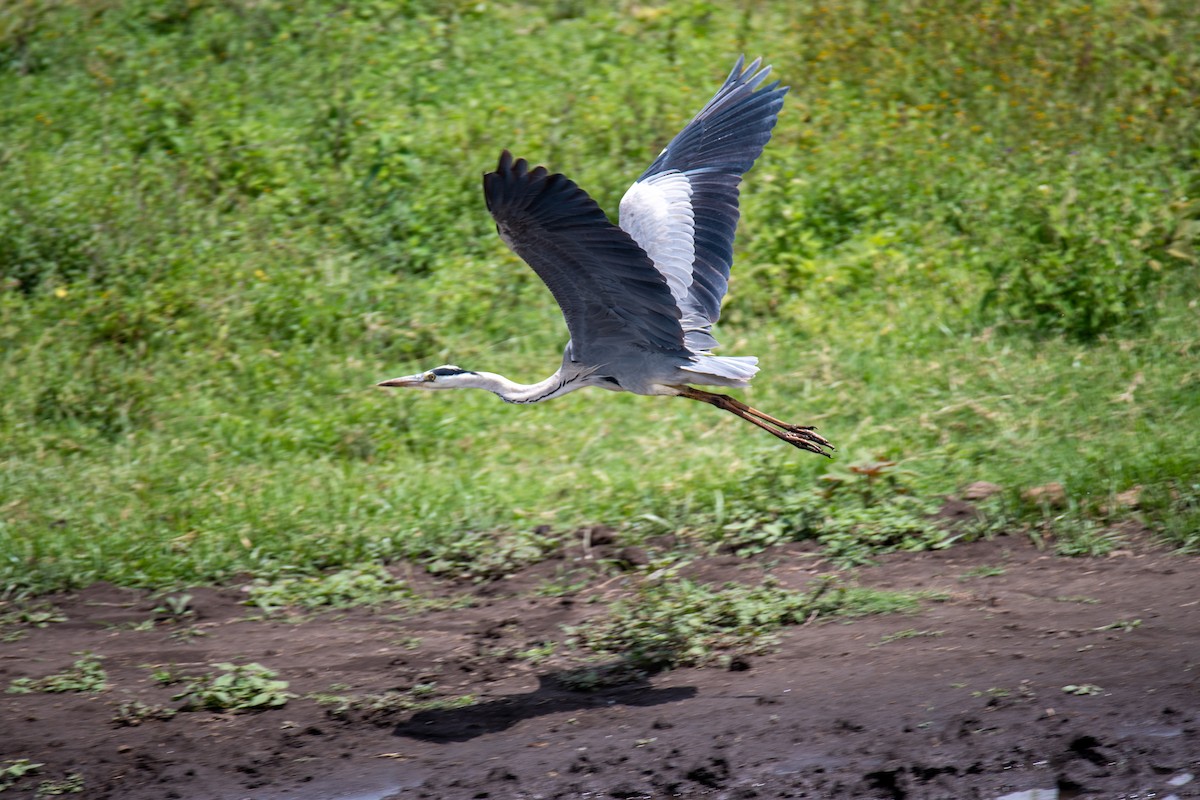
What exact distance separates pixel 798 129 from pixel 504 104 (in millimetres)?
2285

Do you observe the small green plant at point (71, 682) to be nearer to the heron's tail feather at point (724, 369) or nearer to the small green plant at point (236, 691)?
the small green plant at point (236, 691)

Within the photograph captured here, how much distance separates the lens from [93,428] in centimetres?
714

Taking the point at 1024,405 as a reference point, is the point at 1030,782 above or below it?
below

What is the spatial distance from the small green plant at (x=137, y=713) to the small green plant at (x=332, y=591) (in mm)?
923

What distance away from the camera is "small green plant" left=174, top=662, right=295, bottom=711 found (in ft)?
15.9

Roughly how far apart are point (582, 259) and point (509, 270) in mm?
3784

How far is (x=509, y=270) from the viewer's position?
849cm

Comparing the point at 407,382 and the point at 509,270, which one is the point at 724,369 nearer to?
the point at 407,382

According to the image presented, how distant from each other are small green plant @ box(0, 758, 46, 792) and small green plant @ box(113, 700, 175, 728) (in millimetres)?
352

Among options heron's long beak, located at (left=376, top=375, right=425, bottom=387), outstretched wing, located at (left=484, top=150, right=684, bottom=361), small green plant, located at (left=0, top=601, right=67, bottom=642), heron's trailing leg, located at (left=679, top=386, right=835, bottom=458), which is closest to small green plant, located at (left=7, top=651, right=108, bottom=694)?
small green plant, located at (left=0, top=601, right=67, bottom=642)

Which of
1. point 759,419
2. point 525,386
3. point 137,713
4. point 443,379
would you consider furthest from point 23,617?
point 759,419

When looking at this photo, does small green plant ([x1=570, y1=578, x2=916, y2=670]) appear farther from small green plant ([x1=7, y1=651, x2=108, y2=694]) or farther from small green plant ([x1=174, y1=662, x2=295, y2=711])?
small green plant ([x1=7, y1=651, x2=108, y2=694])

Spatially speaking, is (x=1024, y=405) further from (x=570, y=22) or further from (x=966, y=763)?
(x=570, y=22)

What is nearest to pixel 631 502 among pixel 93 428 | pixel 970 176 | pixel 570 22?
pixel 93 428
